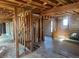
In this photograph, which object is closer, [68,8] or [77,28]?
[68,8]

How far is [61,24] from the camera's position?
8.89 metres

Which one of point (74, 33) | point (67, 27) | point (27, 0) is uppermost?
point (27, 0)

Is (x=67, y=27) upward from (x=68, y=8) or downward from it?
downward

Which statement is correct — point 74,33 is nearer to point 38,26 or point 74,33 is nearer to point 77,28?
point 77,28

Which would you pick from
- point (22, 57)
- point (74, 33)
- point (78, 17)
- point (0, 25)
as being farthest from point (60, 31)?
point (0, 25)

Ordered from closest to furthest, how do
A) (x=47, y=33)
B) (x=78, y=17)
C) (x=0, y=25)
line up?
(x=78, y=17) < (x=47, y=33) < (x=0, y=25)

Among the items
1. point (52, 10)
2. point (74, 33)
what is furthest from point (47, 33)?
point (52, 10)

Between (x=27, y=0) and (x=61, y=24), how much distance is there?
6141mm

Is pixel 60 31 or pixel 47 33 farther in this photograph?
pixel 47 33

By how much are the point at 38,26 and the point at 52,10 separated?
7.53ft

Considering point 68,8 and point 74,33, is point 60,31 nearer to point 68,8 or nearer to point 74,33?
point 74,33

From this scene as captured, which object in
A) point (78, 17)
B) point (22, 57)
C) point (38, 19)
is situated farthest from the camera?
point (78, 17)

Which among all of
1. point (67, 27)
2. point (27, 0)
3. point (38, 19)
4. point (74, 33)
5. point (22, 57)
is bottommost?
point (22, 57)

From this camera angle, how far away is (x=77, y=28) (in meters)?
7.64
